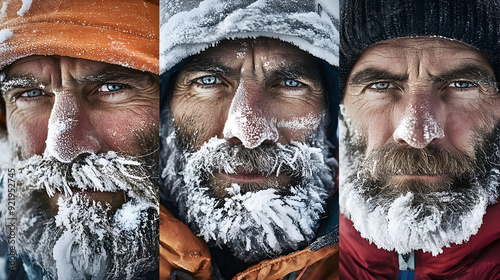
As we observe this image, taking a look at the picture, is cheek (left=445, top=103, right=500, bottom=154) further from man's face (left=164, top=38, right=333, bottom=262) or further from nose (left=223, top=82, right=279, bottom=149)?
nose (left=223, top=82, right=279, bottom=149)

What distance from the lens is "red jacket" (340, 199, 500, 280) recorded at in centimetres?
249

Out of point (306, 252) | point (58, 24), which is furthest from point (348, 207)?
point (58, 24)

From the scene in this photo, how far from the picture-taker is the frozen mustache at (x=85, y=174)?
2.47 metres

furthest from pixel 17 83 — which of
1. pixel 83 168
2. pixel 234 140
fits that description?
pixel 234 140

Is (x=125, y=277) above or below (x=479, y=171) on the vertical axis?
below

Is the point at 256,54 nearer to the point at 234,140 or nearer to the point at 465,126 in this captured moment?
the point at 234,140

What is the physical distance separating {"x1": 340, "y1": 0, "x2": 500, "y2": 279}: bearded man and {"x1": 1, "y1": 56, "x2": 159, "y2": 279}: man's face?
2.84 ft

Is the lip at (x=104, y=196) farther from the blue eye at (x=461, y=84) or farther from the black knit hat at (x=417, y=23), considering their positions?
the blue eye at (x=461, y=84)

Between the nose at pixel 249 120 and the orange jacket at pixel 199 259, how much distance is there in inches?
17.1

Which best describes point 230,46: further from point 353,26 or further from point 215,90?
point 353,26

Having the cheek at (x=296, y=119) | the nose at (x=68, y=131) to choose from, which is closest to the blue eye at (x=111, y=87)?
the nose at (x=68, y=131)

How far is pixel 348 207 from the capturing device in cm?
251

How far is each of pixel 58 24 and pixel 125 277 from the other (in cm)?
107

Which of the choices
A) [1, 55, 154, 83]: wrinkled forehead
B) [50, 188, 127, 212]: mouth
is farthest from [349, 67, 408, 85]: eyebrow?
[50, 188, 127, 212]: mouth
